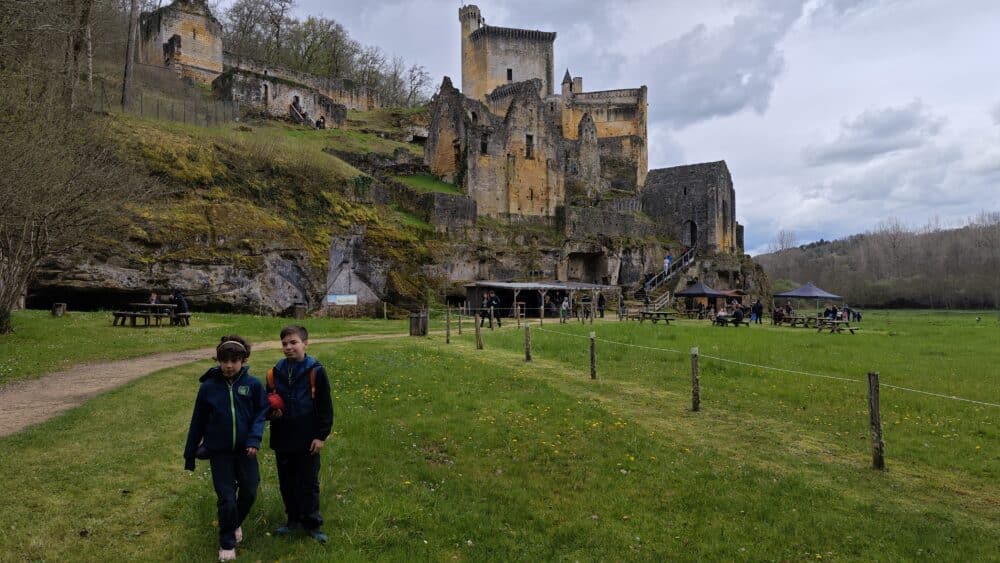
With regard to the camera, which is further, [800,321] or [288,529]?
[800,321]

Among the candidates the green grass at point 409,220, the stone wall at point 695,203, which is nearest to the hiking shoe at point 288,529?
the green grass at point 409,220

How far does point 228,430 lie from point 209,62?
5139cm

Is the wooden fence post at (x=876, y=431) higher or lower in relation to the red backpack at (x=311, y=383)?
lower

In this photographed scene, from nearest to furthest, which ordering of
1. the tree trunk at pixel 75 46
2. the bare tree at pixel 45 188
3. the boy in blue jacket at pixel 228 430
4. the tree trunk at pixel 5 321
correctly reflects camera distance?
the boy in blue jacket at pixel 228 430
the bare tree at pixel 45 188
the tree trunk at pixel 5 321
the tree trunk at pixel 75 46

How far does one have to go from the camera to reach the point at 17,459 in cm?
635

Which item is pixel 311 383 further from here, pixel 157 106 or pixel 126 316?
pixel 157 106

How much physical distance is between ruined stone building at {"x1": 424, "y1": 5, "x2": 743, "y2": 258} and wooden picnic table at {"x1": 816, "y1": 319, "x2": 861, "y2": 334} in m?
18.4

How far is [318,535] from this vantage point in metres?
4.89

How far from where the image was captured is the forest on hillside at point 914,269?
265 feet

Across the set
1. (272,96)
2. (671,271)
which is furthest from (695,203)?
(272,96)

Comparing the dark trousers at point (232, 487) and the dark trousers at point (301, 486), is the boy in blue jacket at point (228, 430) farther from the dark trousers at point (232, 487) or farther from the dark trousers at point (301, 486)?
the dark trousers at point (301, 486)

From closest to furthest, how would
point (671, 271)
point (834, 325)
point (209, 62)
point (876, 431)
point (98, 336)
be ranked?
point (876, 431)
point (98, 336)
point (834, 325)
point (671, 271)
point (209, 62)

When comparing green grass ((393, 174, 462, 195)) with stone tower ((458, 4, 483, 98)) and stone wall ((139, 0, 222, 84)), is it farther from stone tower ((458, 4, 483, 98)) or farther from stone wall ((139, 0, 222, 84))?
stone tower ((458, 4, 483, 98))

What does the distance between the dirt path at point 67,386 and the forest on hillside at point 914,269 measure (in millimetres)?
85098
